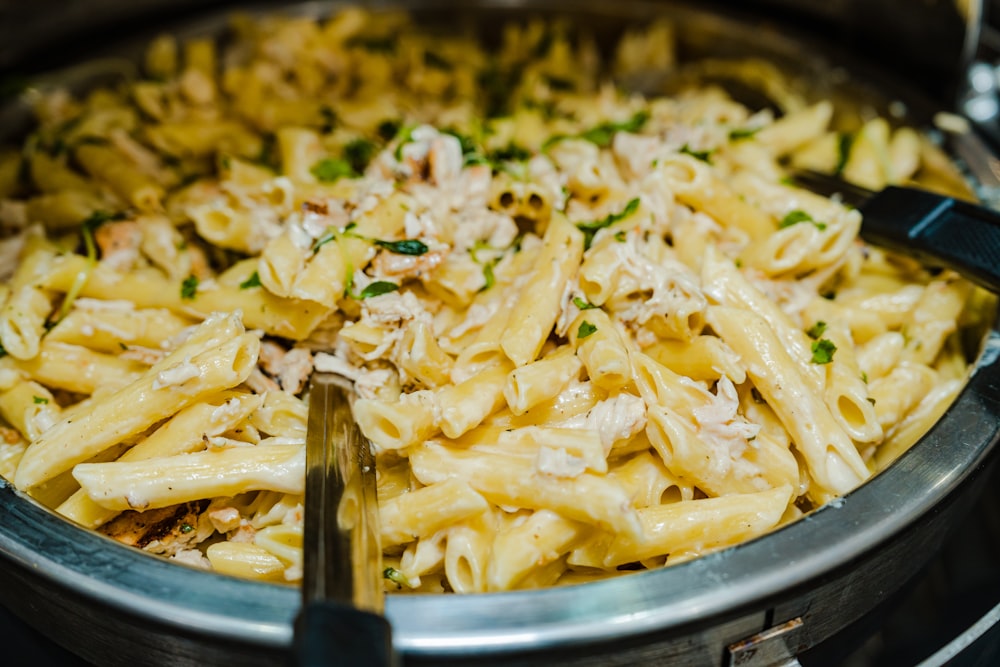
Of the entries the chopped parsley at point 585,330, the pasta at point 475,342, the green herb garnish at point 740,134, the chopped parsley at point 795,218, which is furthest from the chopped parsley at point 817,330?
the green herb garnish at point 740,134

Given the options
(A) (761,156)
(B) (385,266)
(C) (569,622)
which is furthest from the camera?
(A) (761,156)

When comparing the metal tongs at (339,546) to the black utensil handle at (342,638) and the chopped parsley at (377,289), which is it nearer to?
the black utensil handle at (342,638)

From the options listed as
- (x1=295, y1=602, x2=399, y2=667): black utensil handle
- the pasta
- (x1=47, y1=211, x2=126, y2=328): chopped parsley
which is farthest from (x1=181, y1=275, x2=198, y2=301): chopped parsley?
(x1=295, y1=602, x2=399, y2=667): black utensil handle

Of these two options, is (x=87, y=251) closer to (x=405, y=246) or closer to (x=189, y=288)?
(x=189, y=288)

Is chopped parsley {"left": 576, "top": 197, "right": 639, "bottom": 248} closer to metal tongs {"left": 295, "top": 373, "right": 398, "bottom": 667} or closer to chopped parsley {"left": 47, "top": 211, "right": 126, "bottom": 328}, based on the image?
metal tongs {"left": 295, "top": 373, "right": 398, "bottom": 667}

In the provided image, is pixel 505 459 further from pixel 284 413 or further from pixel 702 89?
pixel 702 89

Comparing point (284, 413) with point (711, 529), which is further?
point (284, 413)

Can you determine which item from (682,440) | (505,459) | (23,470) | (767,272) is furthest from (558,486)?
(23,470)
